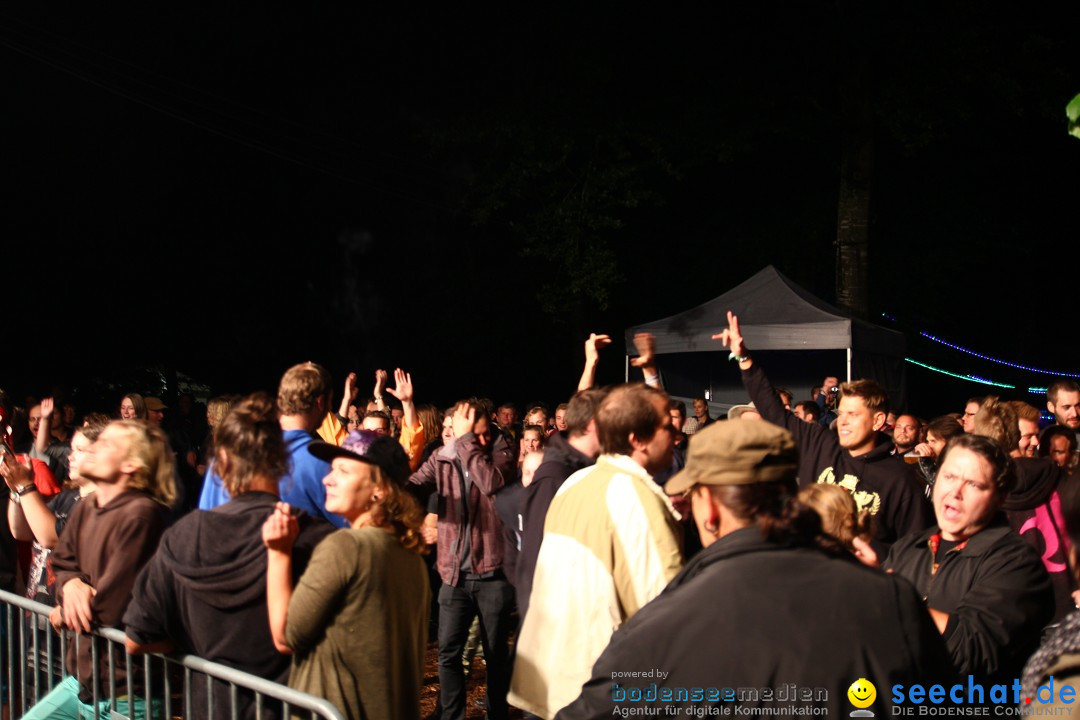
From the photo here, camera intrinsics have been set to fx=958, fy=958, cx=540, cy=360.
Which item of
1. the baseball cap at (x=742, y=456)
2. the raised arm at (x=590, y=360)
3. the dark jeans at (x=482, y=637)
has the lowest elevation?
the dark jeans at (x=482, y=637)

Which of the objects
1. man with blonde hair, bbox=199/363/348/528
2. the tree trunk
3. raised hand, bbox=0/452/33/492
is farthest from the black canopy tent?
raised hand, bbox=0/452/33/492

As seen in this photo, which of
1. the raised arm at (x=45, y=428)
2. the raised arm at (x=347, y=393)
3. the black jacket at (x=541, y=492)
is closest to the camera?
the black jacket at (x=541, y=492)

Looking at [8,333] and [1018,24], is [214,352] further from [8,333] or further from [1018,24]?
[1018,24]

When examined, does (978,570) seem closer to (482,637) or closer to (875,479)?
(875,479)

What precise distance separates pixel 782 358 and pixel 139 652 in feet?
45.2

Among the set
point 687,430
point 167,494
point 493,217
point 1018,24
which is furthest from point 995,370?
point 167,494

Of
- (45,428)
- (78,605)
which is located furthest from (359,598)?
(45,428)

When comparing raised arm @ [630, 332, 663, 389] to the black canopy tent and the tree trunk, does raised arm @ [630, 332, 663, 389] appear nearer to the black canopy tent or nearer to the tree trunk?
the black canopy tent

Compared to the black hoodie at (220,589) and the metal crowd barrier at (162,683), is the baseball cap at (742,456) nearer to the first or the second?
the metal crowd barrier at (162,683)

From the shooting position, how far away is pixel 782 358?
1595 cm

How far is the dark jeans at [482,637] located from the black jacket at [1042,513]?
289cm

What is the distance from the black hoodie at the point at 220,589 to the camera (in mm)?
3180

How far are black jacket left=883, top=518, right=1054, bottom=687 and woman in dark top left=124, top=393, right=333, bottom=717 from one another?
2179mm

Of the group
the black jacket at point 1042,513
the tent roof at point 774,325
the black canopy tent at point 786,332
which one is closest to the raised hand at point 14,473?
the black jacket at point 1042,513
